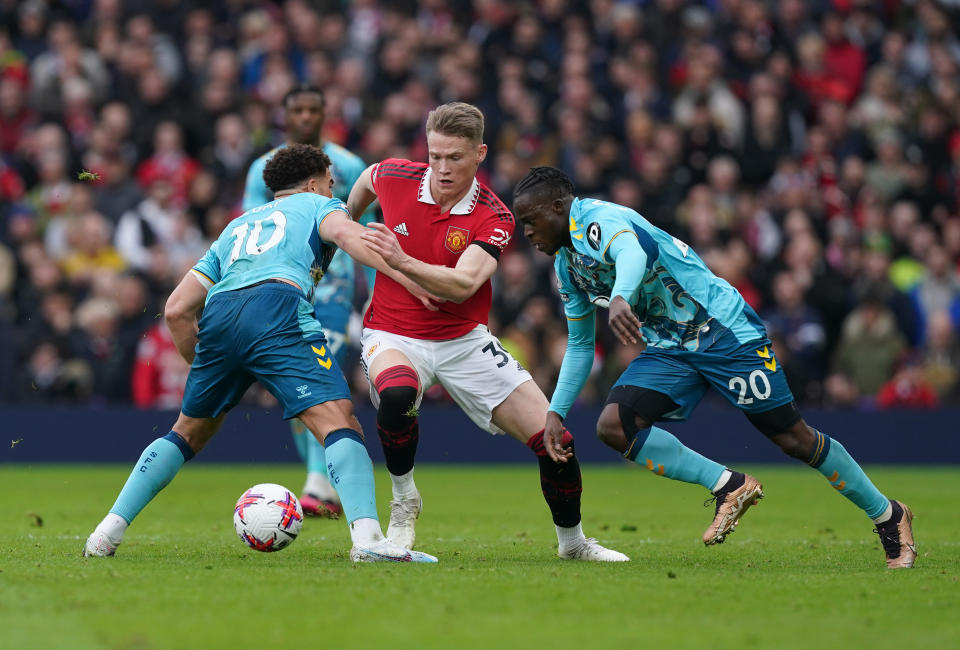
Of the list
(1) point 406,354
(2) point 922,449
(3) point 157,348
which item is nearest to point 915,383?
(2) point 922,449

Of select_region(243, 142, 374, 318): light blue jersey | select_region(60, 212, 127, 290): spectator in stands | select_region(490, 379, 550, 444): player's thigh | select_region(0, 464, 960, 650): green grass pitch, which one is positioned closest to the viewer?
select_region(0, 464, 960, 650): green grass pitch

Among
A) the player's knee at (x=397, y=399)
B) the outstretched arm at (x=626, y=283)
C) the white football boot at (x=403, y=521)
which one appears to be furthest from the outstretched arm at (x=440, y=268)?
the white football boot at (x=403, y=521)

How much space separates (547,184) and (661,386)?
1328 mm

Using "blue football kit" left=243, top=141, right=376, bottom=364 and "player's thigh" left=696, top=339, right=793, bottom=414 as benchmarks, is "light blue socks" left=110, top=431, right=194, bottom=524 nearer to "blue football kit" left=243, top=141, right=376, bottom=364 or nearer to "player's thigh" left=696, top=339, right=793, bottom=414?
"blue football kit" left=243, top=141, right=376, bottom=364

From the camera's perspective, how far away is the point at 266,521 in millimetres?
7293

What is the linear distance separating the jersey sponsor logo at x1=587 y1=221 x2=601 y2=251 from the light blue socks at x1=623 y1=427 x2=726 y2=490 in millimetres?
1120

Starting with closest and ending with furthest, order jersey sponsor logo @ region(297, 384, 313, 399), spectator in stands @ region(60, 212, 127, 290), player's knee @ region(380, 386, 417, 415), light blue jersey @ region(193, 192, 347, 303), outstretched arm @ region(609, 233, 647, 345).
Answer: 1. outstretched arm @ region(609, 233, 647, 345)
2. jersey sponsor logo @ region(297, 384, 313, 399)
3. light blue jersey @ region(193, 192, 347, 303)
4. player's knee @ region(380, 386, 417, 415)
5. spectator in stands @ region(60, 212, 127, 290)

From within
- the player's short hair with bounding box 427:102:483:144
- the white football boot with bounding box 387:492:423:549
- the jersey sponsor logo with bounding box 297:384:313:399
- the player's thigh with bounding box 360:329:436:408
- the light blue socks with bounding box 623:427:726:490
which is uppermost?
the player's short hair with bounding box 427:102:483:144

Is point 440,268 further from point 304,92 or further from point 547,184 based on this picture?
point 304,92

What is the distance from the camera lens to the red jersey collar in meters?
7.95

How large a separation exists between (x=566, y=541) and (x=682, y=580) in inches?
49.0

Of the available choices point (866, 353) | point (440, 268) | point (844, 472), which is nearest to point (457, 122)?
point (440, 268)

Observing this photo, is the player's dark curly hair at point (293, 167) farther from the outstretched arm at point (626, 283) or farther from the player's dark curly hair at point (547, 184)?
the outstretched arm at point (626, 283)

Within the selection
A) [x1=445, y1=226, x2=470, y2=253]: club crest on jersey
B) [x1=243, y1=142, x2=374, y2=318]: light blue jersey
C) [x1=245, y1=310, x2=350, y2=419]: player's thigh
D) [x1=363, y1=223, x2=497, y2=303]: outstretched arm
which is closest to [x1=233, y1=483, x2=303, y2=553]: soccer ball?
[x1=245, y1=310, x2=350, y2=419]: player's thigh
